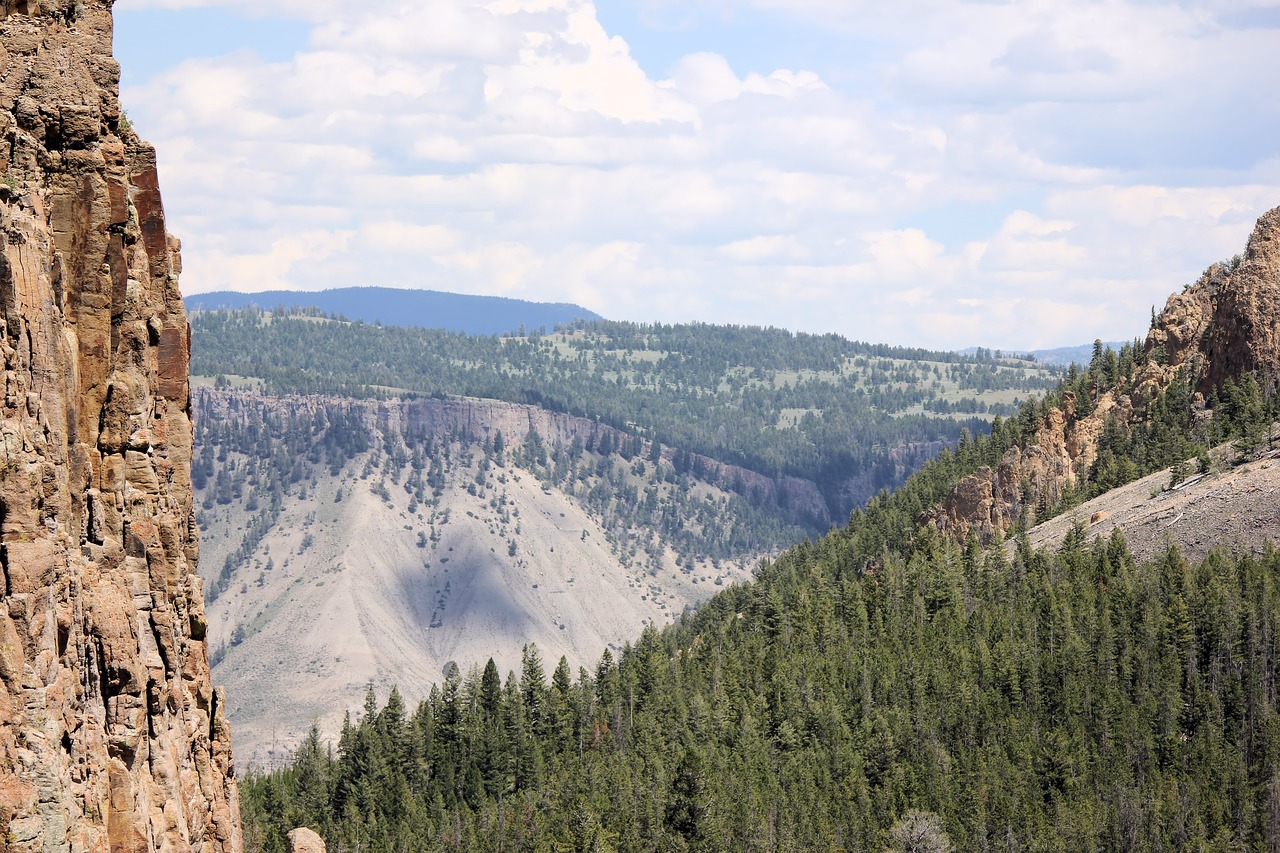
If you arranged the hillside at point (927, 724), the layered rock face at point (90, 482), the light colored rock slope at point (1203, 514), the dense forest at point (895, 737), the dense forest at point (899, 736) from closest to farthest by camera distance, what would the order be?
the layered rock face at point (90, 482)
the dense forest at point (899, 736)
the dense forest at point (895, 737)
the hillside at point (927, 724)
the light colored rock slope at point (1203, 514)

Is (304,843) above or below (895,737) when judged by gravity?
above

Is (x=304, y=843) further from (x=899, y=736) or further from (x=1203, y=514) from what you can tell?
(x=1203, y=514)

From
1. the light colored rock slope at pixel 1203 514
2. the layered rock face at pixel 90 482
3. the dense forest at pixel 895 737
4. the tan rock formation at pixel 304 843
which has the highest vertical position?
the layered rock face at pixel 90 482

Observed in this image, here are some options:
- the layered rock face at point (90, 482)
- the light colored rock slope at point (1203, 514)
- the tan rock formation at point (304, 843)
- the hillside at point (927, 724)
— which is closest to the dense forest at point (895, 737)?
the hillside at point (927, 724)

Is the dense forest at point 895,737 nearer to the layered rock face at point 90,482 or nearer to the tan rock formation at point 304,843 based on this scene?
the tan rock formation at point 304,843

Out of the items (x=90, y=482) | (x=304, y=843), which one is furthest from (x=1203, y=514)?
(x=90, y=482)

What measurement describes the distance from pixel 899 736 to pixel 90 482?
114432 millimetres

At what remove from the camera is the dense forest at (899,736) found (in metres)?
124

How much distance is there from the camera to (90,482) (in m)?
34.4

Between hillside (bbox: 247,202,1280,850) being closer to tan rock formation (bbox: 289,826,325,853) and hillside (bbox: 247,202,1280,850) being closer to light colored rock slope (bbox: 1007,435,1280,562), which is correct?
light colored rock slope (bbox: 1007,435,1280,562)

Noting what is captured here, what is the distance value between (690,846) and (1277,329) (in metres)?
110

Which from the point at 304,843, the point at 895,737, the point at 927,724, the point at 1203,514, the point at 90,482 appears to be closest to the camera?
the point at 90,482

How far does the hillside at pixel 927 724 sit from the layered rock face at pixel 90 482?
3386 inches

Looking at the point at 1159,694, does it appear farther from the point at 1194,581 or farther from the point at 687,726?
the point at 687,726
